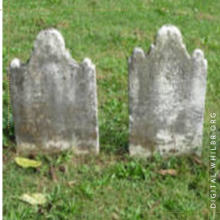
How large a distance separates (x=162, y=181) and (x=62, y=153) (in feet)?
3.13

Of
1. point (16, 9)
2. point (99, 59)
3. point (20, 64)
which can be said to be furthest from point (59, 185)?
point (16, 9)

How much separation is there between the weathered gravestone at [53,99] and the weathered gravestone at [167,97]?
38 cm

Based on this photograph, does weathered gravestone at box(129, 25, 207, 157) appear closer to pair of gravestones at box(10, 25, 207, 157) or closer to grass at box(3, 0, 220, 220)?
pair of gravestones at box(10, 25, 207, 157)

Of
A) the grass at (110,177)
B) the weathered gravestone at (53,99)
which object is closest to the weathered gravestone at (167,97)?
the grass at (110,177)

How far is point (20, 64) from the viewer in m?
3.94

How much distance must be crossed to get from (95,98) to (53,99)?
371 millimetres

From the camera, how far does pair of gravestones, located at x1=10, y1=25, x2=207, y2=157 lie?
3.92 m

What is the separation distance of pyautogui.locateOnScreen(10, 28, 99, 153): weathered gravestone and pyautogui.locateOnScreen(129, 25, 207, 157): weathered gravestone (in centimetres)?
38

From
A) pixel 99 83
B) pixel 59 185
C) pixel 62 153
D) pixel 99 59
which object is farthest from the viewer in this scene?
pixel 99 59

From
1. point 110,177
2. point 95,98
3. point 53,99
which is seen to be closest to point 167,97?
point 95,98

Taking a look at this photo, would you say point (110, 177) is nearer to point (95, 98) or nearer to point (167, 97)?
point (95, 98)

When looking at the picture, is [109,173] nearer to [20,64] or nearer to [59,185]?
[59,185]

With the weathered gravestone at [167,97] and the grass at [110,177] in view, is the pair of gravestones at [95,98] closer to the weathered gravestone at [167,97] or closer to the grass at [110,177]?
the weathered gravestone at [167,97]

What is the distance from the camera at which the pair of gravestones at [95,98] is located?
12.8 ft
